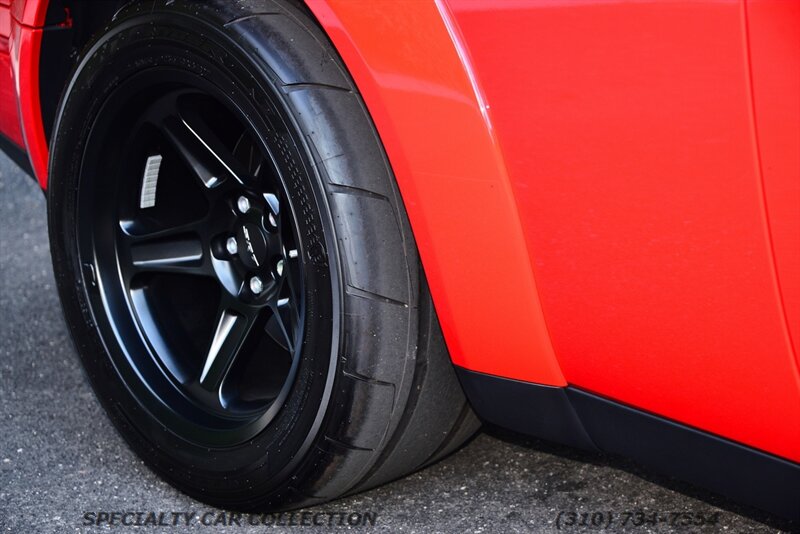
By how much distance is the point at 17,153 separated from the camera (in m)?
2.42

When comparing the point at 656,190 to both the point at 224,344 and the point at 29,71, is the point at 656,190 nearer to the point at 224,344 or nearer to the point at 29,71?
the point at 224,344

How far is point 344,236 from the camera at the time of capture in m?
1.59

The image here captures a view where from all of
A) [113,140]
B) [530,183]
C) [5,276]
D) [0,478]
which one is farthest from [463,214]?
[5,276]

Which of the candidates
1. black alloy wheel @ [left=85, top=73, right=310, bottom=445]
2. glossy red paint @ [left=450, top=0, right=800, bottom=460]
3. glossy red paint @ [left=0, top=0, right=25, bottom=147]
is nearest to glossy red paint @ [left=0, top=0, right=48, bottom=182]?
glossy red paint @ [left=0, top=0, right=25, bottom=147]

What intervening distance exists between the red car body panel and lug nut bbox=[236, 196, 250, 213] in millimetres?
479

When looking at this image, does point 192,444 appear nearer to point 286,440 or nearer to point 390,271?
point 286,440

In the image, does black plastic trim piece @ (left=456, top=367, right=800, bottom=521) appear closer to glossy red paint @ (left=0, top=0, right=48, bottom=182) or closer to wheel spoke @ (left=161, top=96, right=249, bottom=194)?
wheel spoke @ (left=161, top=96, right=249, bottom=194)

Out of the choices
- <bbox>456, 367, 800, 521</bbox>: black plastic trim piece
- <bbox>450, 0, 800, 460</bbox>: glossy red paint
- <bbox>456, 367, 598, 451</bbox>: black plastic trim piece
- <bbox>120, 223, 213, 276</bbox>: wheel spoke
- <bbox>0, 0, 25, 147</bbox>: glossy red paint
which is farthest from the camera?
<bbox>0, 0, 25, 147</bbox>: glossy red paint

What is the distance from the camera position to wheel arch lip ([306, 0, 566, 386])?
4.66ft

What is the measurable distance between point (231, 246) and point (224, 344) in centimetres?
19

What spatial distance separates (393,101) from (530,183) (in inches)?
10.1

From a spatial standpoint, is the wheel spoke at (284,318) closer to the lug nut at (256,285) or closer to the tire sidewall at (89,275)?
the lug nut at (256,285)

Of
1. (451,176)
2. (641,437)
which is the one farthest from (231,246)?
(641,437)

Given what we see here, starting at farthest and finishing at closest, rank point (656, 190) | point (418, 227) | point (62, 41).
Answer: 1. point (62, 41)
2. point (418, 227)
3. point (656, 190)
